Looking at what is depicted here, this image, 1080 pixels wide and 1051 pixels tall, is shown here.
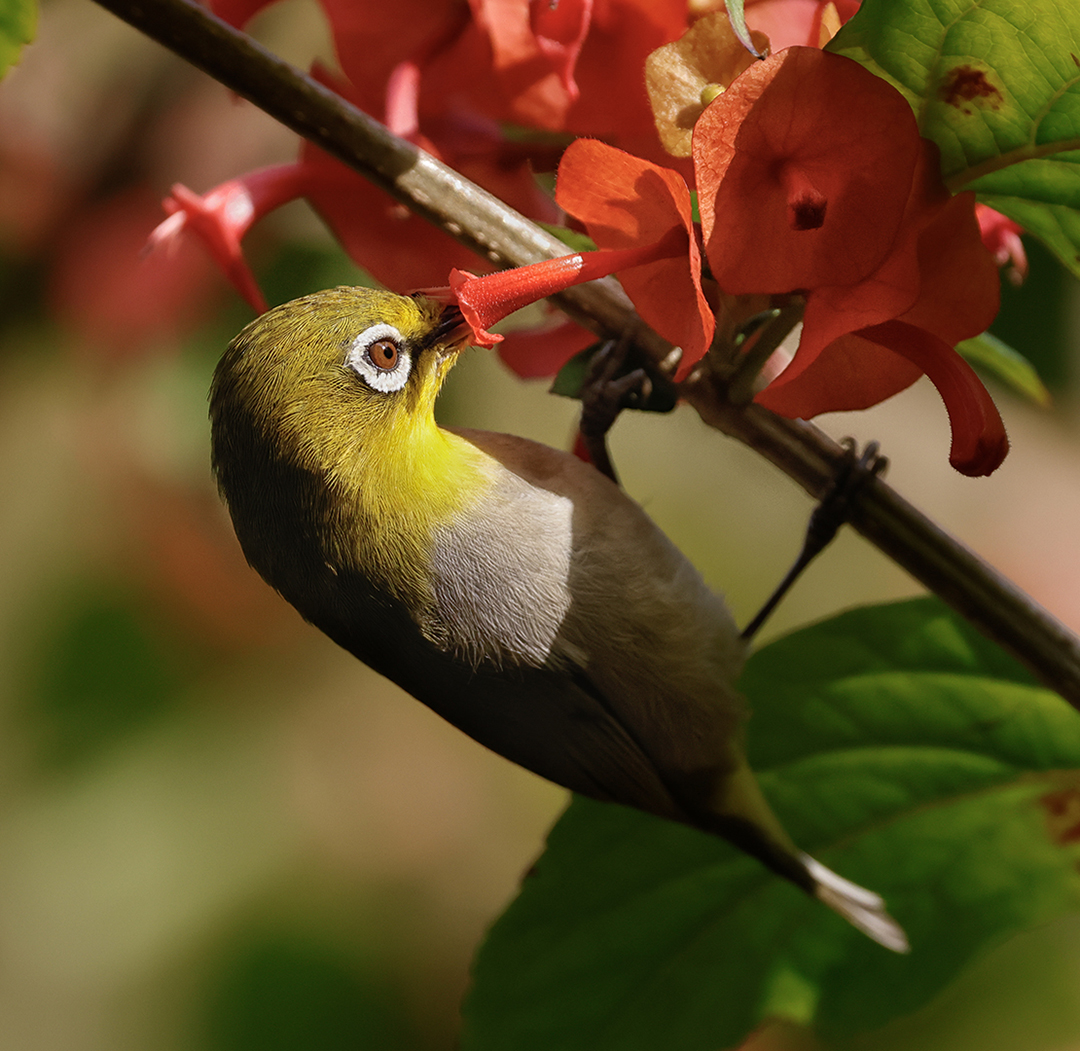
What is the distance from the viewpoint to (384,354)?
Result: 1.06 m

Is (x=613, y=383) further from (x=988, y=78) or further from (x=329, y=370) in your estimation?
(x=988, y=78)

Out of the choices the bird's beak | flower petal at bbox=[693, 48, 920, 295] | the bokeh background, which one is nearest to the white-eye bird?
the bird's beak

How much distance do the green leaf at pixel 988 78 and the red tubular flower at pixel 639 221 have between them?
0.16 meters

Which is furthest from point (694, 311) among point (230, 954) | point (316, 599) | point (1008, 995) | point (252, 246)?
point (230, 954)

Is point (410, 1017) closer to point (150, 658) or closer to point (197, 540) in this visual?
point (150, 658)

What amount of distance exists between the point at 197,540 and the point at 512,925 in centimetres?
183

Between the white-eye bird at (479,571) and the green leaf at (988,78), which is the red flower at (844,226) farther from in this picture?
the white-eye bird at (479,571)

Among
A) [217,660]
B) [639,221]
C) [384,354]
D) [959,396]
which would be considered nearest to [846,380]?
[959,396]

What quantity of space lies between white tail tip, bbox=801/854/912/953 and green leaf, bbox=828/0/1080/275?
0.77 m

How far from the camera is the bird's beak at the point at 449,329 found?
1.08m

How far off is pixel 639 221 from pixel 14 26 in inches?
21.3

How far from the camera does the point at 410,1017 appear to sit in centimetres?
318

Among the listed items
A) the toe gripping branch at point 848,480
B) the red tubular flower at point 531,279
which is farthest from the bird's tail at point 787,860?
the red tubular flower at point 531,279

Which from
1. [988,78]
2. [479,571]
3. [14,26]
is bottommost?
[479,571]
